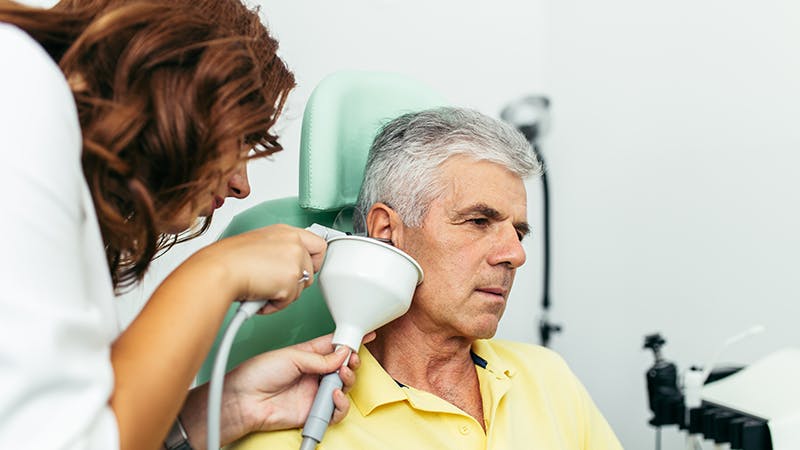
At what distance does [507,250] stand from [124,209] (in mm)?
689

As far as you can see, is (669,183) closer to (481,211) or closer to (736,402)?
(736,402)

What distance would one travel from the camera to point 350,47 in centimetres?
211

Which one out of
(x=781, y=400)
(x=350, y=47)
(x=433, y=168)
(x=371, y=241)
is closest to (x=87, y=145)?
(x=371, y=241)

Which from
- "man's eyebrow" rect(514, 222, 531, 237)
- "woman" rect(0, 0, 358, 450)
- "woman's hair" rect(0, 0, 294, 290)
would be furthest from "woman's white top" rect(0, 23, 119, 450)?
"man's eyebrow" rect(514, 222, 531, 237)

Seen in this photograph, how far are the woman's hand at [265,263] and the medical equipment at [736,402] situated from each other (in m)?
0.85

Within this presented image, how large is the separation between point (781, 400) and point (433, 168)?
736 mm

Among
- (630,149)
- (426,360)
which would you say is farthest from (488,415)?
(630,149)

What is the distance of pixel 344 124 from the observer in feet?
4.84

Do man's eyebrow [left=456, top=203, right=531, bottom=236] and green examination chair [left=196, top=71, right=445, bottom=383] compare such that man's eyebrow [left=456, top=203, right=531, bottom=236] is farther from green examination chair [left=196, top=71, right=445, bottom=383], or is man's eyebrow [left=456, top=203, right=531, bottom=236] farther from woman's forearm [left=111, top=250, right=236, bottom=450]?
woman's forearm [left=111, top=250, right=236, bottom=450]

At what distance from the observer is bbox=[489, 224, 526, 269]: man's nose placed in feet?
4.35

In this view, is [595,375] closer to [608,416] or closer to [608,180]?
[608,416]

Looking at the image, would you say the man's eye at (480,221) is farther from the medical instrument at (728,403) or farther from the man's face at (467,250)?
the medical instrument at (728,403)

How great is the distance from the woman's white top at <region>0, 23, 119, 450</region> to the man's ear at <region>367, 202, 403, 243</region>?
0.73 m

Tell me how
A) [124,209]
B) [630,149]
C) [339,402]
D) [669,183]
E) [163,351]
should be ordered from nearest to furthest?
[163,351], [124,209], [339,402], [669,183], [630,149]
